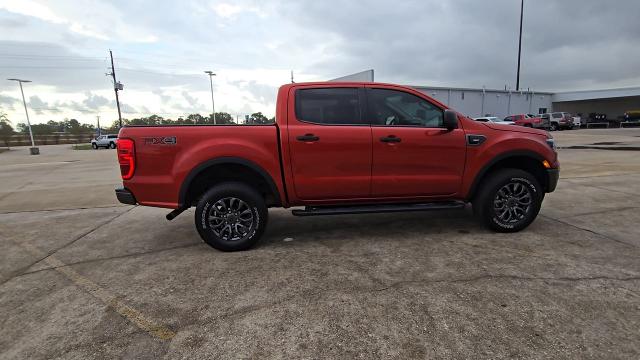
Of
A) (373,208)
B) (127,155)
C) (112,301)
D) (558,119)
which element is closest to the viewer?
(112,301)

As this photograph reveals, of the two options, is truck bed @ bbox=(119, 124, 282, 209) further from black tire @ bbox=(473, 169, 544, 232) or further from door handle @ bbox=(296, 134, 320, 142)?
black tire @ bbox=(473, 169, 544, 232)

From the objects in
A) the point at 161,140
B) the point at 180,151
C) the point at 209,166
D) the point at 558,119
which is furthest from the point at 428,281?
the point at 558,119

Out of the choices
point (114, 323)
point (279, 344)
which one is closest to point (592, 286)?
point (279, 344)

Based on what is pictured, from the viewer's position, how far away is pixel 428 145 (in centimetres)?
409

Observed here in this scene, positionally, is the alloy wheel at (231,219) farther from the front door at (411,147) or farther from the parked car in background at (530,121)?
the parked car in background at (530,121)

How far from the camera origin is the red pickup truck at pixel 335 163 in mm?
3812

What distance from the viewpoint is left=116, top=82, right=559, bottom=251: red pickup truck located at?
381cm

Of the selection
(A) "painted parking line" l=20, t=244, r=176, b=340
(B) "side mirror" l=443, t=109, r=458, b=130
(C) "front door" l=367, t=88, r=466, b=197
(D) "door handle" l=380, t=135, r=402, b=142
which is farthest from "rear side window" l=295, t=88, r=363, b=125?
(A) "painted parking line" l=20, t=244, r=176, b=340

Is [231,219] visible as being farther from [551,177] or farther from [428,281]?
[551,177]

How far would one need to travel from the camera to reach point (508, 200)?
434 centimetres

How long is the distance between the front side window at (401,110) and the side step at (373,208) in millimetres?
972

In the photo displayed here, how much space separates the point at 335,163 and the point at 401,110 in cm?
105

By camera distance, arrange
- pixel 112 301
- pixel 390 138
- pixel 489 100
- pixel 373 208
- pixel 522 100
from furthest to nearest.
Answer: pixel 522 100 → pixel 489 100 → pixel 373 208 → pixel 390 138 → pixel 112 301

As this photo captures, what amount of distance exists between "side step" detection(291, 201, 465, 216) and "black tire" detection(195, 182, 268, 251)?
0.45 m
